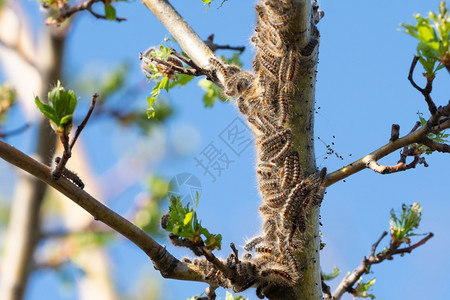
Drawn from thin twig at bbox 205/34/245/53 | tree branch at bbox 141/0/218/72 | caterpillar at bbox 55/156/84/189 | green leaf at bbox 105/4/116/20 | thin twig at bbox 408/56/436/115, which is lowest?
caterpillar at bbox 55/156/84/189

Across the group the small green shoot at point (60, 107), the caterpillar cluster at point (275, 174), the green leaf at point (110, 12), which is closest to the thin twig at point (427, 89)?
the caterpillar cluster at point (275, 174)

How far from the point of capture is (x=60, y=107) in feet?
6.48

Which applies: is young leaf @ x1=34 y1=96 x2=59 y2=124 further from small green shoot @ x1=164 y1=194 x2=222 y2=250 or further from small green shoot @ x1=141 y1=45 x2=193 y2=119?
small green shoot @ x1=141 y1=45 x2=193 y2=119

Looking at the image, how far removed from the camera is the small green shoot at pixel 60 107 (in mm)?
1956

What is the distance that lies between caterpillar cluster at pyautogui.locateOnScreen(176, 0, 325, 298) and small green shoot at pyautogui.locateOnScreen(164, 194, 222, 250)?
0.16 m

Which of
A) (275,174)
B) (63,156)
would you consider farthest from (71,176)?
(275,174)

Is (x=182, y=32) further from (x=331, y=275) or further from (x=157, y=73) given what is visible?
(x=331, y=275)

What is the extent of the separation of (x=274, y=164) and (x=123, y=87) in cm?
519

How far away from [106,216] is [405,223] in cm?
177

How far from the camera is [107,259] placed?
11547mm

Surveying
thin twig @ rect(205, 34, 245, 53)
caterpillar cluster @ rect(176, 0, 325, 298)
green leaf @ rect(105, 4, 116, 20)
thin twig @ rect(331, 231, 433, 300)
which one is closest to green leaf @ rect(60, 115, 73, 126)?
caterpillar cluster @ rect(176, 0, 325, 298)

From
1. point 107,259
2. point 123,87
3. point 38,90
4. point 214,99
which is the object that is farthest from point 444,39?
point 107,259

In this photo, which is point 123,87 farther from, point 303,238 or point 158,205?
point 303,238

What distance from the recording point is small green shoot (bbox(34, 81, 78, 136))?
196 cm
